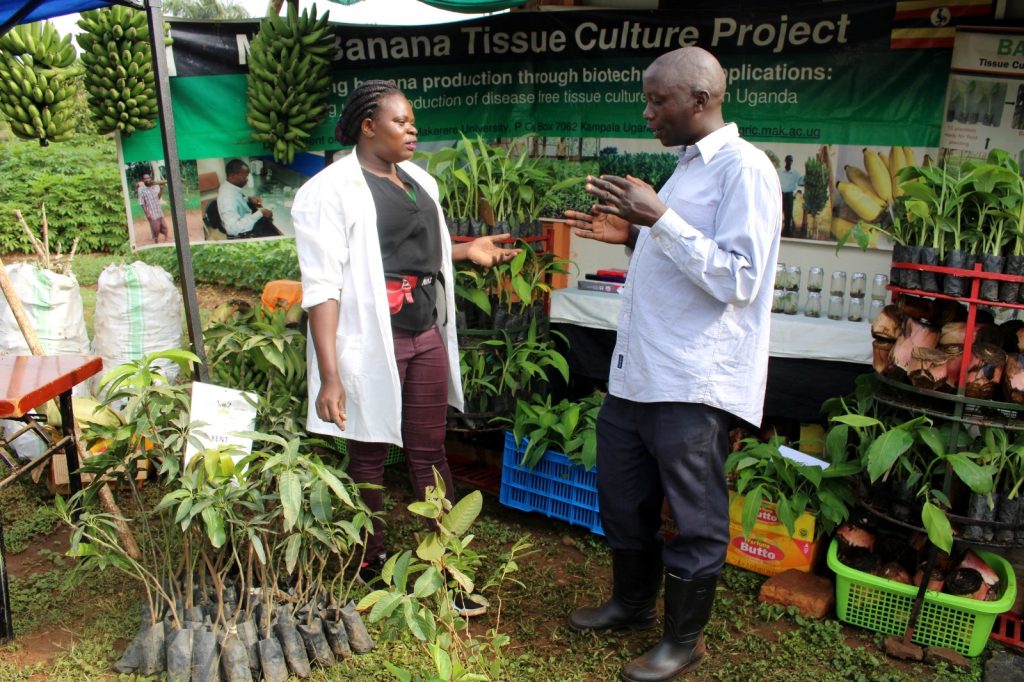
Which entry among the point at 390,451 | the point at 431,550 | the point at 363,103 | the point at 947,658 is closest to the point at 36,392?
the point at 363,103

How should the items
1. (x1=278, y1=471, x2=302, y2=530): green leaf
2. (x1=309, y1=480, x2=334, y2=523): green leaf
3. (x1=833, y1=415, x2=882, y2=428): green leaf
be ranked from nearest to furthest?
(x1=278, y1=471, x2=302, y2=530): green leaf
(x1=309, y1=480, x2=334, y2=523): green leaf
(x1=833, y1=415, x2=882, y2=428): green leaf

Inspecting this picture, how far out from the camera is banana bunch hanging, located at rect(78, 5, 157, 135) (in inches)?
187

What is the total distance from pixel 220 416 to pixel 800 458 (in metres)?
2.29

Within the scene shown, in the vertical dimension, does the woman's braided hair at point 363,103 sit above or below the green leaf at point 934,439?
above

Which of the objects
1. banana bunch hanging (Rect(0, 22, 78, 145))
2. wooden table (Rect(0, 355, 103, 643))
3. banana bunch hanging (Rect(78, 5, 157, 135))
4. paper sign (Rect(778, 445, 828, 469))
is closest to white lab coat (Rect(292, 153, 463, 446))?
wooden table (Rect(0, 355, 103, 643))

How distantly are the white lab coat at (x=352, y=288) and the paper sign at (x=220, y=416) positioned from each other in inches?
10.5

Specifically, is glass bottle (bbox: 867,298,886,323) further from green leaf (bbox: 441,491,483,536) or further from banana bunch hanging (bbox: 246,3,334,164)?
banana bunch hanging (bbox: 246,3,334,164)

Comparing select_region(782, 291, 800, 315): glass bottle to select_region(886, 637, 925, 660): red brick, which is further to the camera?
select_region(782, 291, 800, 315): glass bottle

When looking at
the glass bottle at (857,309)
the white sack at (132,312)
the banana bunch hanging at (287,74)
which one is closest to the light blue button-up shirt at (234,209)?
the banana bunch hanging at (287,74)

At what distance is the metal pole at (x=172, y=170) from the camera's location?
2.97 m

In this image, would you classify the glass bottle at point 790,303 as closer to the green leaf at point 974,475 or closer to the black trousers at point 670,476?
the green leaf at point 974,475

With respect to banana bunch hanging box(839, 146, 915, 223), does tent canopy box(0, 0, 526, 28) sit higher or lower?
higher

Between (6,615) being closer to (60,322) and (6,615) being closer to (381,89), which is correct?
(60,322)

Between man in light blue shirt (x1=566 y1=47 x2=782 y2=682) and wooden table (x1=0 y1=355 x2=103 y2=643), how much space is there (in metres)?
1.81
